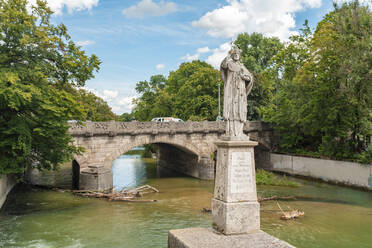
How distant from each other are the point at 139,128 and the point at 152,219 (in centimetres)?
1061

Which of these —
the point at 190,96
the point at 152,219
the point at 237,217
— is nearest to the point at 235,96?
the point at 237,217

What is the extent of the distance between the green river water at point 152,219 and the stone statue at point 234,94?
5.31m

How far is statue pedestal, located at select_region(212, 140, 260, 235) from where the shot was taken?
316 inches

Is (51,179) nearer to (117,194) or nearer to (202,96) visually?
(117,194)

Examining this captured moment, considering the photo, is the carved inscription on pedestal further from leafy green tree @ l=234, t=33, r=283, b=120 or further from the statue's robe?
leafy green tree @ l=234, t=33, r=283, b=120

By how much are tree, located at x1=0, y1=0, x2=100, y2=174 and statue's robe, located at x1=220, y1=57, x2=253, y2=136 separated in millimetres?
7835

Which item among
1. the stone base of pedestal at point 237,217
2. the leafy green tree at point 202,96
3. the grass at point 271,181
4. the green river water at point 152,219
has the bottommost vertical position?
the green river water at point 152,219

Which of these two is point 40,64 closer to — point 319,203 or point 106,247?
point 106,247

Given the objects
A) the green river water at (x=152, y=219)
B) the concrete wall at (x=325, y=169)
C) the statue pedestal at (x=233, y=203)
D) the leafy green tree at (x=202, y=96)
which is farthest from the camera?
the leafy green tree at (x=202, y=96)

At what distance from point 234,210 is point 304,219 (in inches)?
323

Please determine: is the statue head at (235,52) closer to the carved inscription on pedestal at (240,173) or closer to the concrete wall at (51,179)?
the carved inscription on pedestal at (240,173)

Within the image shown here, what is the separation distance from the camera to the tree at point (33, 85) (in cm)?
1323

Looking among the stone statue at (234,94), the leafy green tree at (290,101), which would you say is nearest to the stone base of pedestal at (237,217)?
the stone statue at (234,94)

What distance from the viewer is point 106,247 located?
1112cm
